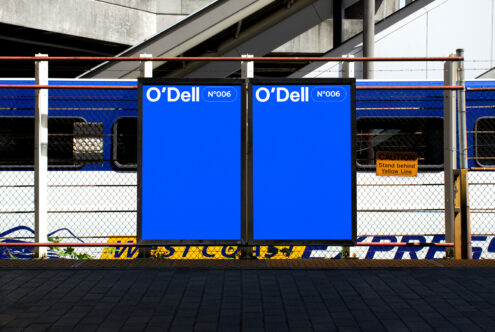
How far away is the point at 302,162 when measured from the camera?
596 cm

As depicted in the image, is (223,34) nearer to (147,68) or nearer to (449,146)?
(147,68)

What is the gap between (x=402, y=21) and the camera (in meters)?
9.91

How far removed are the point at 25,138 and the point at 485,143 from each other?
628 cm

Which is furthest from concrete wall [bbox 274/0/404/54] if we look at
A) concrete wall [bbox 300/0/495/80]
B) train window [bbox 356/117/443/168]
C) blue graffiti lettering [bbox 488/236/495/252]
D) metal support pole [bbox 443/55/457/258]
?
blue graffiti lettering [bbox 488/236/495/252]

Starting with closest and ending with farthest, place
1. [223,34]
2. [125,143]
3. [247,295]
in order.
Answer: [247,295] < [125,143] < [223,34]

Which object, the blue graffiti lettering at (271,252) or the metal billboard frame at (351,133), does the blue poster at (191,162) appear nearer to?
the metal billboard frame at (351,133)

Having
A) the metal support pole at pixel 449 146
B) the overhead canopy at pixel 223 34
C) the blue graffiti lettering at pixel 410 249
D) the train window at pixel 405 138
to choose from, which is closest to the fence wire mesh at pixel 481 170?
the train window at pixel 405 138

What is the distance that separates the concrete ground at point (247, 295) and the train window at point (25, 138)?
1.46m

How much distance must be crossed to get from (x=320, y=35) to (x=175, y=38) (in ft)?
34.5

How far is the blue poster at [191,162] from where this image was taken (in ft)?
19.4

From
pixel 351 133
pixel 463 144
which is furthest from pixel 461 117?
pixel 351 133

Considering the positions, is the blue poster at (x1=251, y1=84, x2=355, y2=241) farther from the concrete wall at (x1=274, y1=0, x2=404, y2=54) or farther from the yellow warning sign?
the concrete wall at (x1=274, y1=0, x2=404, y2=54)

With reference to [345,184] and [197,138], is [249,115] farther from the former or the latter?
[345,184]

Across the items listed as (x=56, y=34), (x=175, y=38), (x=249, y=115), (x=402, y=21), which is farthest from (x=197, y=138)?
(x=56, y=34)
